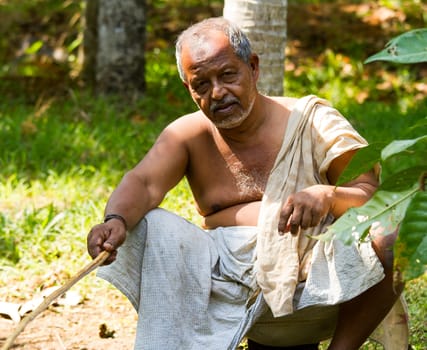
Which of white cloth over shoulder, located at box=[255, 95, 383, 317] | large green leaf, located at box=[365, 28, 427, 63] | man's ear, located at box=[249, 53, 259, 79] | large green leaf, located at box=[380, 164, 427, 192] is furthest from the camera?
man's ear, located at box=[249, 53, 259, 79]

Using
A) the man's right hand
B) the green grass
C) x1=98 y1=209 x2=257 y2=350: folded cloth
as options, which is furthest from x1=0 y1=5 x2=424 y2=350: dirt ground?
the man's right hand

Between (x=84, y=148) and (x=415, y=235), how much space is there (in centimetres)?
441

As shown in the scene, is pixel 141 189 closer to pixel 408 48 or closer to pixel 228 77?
pixel 228 77

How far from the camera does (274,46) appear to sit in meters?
5.24

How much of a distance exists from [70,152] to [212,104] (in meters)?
3.07

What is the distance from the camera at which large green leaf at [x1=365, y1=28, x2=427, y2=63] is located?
7.38 feet

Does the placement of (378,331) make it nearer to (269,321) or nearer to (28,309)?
(269,321)

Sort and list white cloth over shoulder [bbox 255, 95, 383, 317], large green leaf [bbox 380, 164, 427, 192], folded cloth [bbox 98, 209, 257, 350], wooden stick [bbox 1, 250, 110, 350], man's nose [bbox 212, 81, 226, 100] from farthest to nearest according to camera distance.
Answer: man's nose [bbox 212, 81, 226, 100]
folded cloth [bbox 98, 209, 257, 350]
white cloth over shoulder [bbox 255, 95, 383, 317]
wooden stick [bbox 1, 250, 110, 350]
large green leaf [bbox 380, 164, 427, 192]

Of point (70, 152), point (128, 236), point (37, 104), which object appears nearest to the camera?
point (128, 236)

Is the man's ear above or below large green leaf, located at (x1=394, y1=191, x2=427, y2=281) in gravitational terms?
above

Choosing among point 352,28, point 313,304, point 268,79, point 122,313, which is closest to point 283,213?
point 313,304

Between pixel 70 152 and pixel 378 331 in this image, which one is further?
pixel 70 152

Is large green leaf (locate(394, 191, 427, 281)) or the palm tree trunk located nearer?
large green leaf (locate(394, 191, 427, 281))

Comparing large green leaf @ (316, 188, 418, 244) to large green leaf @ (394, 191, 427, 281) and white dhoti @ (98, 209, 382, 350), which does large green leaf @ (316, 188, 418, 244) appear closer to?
large green leaf @ (394, 191, 427, 281)
